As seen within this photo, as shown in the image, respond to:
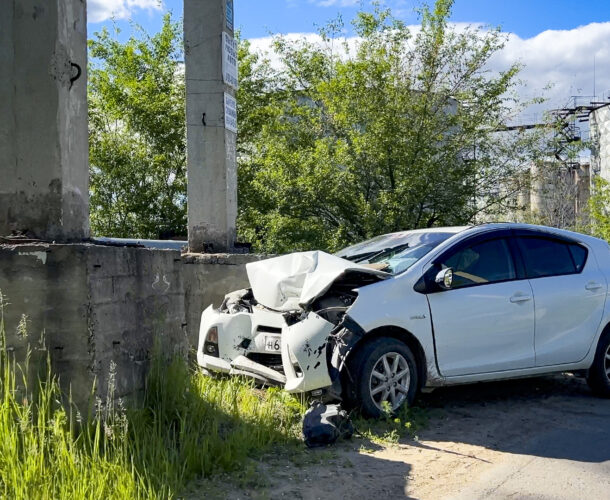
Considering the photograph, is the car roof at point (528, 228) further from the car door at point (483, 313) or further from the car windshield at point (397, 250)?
the car windshield at point (397, 250)

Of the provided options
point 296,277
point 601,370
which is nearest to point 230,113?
point 296,277

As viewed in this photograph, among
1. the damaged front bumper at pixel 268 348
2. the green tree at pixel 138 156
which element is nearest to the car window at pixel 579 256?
the damaged front bumper at pixel 268 348

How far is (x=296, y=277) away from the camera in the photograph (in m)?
6.88

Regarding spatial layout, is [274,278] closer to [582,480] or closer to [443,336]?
[443,336]

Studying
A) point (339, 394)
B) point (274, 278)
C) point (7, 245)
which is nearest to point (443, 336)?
point (339, 394)

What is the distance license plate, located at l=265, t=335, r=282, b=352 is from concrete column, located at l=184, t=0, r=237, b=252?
3.21 meters

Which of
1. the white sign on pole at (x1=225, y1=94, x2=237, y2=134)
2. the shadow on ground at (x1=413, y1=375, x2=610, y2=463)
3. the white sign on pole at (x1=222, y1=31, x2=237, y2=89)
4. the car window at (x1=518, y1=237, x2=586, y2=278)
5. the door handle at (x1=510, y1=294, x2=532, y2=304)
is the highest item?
the white sign on pole at (x1=222, y1=31, x2=237, y2=89)

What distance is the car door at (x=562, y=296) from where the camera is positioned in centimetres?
734

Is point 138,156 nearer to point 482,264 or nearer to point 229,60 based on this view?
point 229,60

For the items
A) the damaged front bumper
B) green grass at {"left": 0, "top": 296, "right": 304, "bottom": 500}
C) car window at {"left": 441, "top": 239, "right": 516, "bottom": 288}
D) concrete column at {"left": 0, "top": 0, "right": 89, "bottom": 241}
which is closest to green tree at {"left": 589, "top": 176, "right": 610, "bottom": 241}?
car window at {"left": 441, "top": 239, "right": 516, "bottom": 288}

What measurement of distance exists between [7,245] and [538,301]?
508 centimetres

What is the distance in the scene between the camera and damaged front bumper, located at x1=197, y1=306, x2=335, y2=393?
615 cm

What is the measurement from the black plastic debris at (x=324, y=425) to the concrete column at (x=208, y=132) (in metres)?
4.25

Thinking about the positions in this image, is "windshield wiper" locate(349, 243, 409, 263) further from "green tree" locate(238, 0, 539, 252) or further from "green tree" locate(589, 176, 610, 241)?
"green tree" locate(589, 176, 610, 241)
